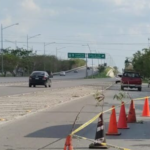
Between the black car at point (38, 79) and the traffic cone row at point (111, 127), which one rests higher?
the black car at point (38, 79)

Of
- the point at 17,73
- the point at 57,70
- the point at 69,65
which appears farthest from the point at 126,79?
the point at 69,65

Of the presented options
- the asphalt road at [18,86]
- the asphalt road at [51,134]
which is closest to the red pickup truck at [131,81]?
the asphalt road at [18,86]

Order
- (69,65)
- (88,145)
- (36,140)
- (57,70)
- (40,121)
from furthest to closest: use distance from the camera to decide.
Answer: (69,65), (57,70), (40,121), (36,140), (88,145)

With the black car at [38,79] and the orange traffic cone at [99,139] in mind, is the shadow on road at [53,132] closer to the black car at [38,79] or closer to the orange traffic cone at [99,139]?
the orange traffic cone at [99,139]

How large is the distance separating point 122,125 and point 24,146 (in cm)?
468

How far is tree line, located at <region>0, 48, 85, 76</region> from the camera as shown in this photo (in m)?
120

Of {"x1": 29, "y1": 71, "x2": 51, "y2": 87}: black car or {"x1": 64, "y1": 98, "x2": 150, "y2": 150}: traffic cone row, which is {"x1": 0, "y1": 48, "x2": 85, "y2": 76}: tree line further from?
{"x1": 64, "y1": 98, "x2": 150, "y2": 150}: traffic cone row

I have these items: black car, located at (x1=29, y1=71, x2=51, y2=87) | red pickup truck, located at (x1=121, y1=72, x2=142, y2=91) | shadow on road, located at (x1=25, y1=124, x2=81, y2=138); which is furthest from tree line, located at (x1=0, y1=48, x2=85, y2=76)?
shadow on road, located at (x1=25, y1=124, x2=81, y2=138)

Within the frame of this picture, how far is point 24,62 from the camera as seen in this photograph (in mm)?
128000

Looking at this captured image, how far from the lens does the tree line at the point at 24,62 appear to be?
120m

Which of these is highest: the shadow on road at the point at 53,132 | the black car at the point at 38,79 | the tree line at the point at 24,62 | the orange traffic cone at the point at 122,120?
the tree line at the point at 24,62

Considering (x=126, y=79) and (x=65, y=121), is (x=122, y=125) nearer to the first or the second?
(x=65, y=121)

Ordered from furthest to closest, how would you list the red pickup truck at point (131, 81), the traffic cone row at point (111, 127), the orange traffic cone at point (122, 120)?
the red pickup truck at point (131, 81), the orange traffic cone at point (122, 120), the traffic cone row at point (111, 127)

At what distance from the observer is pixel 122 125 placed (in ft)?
49.8
